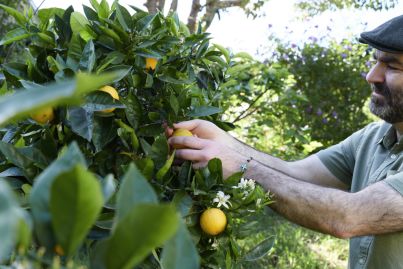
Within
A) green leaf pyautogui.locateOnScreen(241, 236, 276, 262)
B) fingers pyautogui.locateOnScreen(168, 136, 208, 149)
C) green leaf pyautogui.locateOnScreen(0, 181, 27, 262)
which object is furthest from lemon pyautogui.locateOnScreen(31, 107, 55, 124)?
green leaf pyautogui.locateOnScreen(0, 181, 27, 262)

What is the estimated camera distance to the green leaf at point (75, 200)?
1.11ft

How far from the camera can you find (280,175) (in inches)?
63.1

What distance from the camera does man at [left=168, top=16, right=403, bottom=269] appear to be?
4.57ft

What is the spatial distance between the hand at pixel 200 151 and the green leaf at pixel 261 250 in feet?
0.70

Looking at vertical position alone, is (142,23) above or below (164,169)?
above

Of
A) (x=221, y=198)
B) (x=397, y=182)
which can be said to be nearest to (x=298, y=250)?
(x=397, y=182)

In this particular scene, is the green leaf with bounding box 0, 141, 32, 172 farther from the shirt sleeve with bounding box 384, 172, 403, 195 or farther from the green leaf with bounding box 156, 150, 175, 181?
the shirt sleeve with bounding box 384, 172, 403, 195

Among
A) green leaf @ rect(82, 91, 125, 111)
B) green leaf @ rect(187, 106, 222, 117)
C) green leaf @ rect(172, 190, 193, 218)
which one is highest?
green leaf @ rect(82, 91, 125, 111)

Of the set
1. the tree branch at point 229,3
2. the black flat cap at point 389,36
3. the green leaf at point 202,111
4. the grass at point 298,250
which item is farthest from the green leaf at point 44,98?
the tree branch at point 229,3

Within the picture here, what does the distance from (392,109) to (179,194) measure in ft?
3.88

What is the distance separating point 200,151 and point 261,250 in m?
0.29

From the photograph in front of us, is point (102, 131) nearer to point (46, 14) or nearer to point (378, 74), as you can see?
point (46, 14)

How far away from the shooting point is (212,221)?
1.07m

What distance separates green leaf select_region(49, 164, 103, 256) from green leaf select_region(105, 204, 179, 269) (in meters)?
0.02
